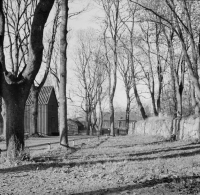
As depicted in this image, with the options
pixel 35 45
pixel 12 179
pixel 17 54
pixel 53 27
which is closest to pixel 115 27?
pixel 53 27

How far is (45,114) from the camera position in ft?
142

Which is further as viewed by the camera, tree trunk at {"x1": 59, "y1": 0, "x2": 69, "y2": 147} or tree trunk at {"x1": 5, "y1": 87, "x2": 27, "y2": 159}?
tree trunk at {"x1": 59, "y1": 0, "x2": 69, "y2": 147}

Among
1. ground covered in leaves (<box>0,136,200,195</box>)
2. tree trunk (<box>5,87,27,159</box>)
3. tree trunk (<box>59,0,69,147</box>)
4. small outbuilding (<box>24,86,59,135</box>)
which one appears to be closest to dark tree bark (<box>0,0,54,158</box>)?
tree trunk (<box>5,87,27,159</box>)

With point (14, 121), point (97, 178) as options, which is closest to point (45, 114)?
point (14, 121)

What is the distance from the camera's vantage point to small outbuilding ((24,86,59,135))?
4291cm

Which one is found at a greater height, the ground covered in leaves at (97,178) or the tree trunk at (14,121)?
the tree trunk at (14,121)

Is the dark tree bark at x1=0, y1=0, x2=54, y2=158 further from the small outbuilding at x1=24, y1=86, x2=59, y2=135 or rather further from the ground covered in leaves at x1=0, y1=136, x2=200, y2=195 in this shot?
the small outbuilding at x1=24, y1=86, x2=59, y2=135

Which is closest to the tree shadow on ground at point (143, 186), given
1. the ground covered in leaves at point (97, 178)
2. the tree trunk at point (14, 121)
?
the ground covered in leaves at point (97, 178)

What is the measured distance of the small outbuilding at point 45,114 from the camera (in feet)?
141

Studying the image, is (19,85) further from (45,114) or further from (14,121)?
(45,114)

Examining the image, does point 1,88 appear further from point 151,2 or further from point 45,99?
point 45,99

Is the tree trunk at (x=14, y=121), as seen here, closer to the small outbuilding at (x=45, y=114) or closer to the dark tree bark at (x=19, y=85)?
the dark tree bark at (x=19, y=85)

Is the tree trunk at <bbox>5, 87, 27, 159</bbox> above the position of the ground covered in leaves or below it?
above

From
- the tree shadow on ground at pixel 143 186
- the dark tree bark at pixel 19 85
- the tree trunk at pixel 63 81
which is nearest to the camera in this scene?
the tree shadow on ground at pixel 143 186
